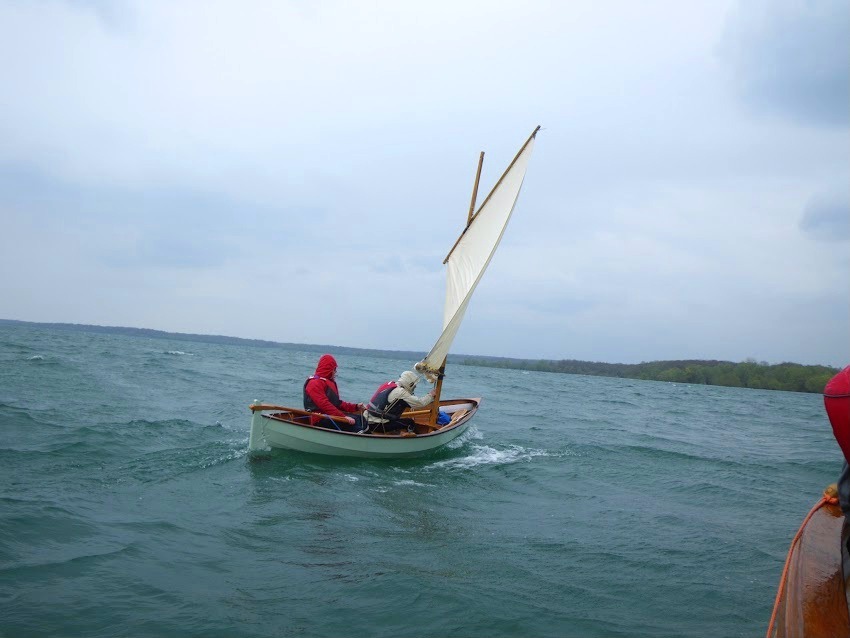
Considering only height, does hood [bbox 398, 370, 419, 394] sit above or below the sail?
below

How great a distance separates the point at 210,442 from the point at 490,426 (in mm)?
9189

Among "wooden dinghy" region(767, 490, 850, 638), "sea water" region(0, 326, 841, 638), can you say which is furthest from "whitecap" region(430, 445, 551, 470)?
"wooden dinghy" region(767, 490, 850, 638)

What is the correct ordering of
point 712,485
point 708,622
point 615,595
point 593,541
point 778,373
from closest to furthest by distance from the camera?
point 708,622, point 615,595, point 593,541, point 712,485, point 778,373

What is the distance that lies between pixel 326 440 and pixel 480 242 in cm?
502

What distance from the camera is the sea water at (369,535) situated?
17.5ft

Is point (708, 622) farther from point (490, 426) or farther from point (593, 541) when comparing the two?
point (490, 426)

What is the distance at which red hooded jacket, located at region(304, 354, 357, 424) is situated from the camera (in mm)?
11539

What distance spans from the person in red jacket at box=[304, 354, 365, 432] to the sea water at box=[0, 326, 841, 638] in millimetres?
760

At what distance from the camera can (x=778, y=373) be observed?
82.7 m

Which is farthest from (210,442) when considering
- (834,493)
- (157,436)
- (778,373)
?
(778,373)

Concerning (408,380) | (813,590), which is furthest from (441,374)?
(813,590)

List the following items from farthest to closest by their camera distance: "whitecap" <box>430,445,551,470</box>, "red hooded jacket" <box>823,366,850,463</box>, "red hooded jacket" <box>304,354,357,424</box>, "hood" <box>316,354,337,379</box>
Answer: "whitecap" <box>430,445,551,470</box> → "hood" <box>316,354,337,379</box> → "red hooded jacket" <box>304,354,357,424</box> → "red hooded jacket" <box>823,366,850,463</box>

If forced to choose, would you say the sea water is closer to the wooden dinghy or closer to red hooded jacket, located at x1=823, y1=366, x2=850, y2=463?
the wooden dinghy

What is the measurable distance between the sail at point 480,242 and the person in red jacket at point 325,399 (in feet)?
5.64
